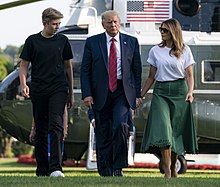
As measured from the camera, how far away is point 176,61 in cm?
1244

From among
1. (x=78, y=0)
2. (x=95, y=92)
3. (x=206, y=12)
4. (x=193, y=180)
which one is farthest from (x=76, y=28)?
(x=193, y=180)

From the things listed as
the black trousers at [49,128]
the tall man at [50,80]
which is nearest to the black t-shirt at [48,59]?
the tall man at [50,80]

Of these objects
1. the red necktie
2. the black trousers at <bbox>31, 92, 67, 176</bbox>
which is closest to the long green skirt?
the red necktie

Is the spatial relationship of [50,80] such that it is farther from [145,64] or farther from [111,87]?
[145,64]

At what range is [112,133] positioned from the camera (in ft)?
40.8

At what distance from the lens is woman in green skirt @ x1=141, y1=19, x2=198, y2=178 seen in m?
12.4

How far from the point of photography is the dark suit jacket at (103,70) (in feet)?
40.4

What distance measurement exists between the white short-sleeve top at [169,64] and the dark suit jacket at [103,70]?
233 mm

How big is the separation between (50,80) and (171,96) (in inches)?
55.4

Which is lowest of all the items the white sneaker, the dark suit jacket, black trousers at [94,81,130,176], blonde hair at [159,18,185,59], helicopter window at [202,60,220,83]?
helicopter window at [202,60,220,83]

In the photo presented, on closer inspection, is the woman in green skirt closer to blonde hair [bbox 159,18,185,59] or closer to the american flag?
blonde hair [bbox 159,18,185,59]

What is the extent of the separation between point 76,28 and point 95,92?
7264 mm

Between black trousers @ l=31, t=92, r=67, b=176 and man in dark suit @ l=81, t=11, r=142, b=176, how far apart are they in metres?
0.35

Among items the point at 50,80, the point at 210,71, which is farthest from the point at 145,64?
the point at 50,80
